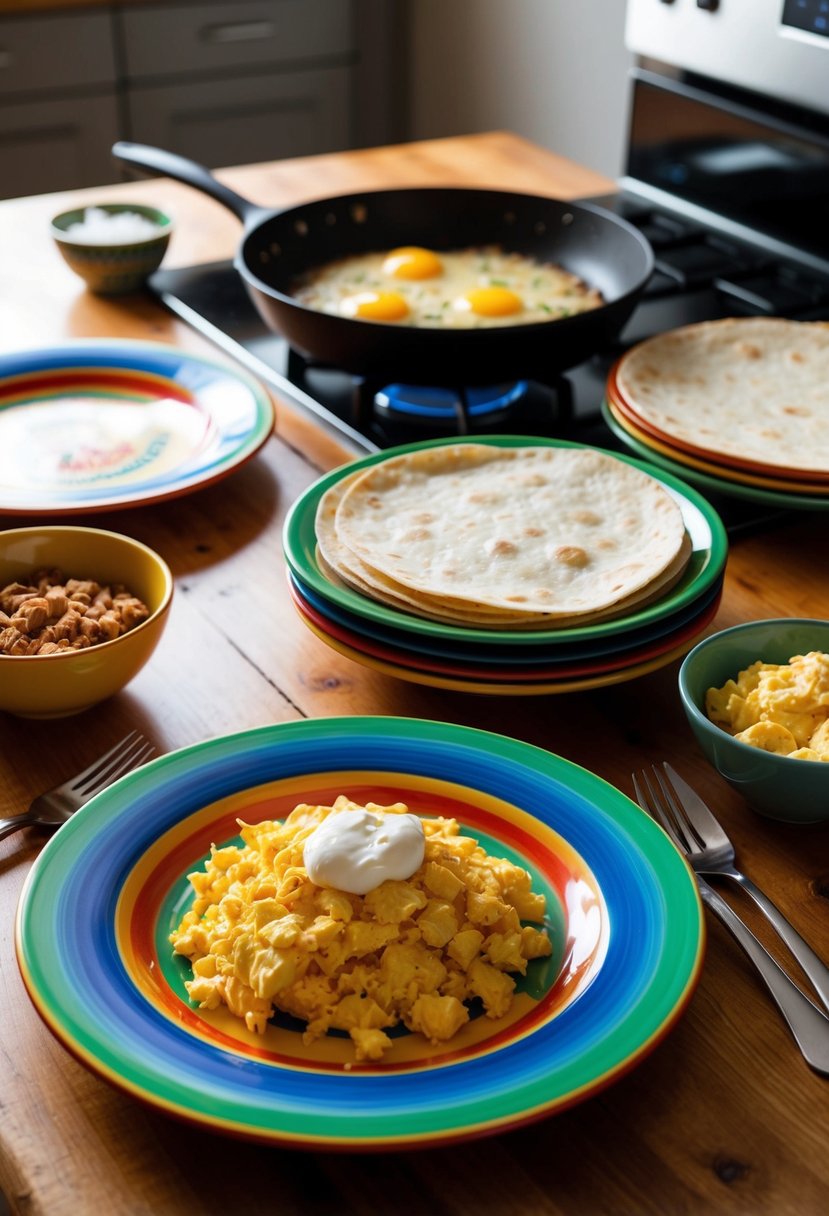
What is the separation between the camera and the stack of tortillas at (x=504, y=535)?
117cm

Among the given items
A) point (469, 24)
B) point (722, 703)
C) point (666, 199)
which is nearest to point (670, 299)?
point (666, 199)

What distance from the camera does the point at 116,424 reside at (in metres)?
1.68

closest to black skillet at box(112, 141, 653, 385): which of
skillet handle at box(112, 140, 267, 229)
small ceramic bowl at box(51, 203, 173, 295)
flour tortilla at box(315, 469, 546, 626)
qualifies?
skillet handle at box(112, 140, 267, 229)

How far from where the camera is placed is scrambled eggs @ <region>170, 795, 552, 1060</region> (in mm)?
842

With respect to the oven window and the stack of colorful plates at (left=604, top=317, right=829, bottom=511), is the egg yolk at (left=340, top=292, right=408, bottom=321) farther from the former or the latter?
the oven window

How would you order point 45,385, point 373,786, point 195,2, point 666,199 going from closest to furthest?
point 373,786 < point 45,385 < point 666,199 < point 195,2

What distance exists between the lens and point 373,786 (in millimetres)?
1024

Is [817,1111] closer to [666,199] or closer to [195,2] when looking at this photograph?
[666,199]

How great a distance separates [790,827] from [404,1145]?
48cm

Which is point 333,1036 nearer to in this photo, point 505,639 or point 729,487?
point 505,639

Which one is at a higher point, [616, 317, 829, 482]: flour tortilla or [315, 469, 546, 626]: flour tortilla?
[315, 469, 546, 626]: flour tortilla

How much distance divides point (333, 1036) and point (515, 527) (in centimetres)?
60

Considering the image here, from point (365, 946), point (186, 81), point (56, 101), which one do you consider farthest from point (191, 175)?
point (186, 81)

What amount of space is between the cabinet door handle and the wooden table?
2936mm
